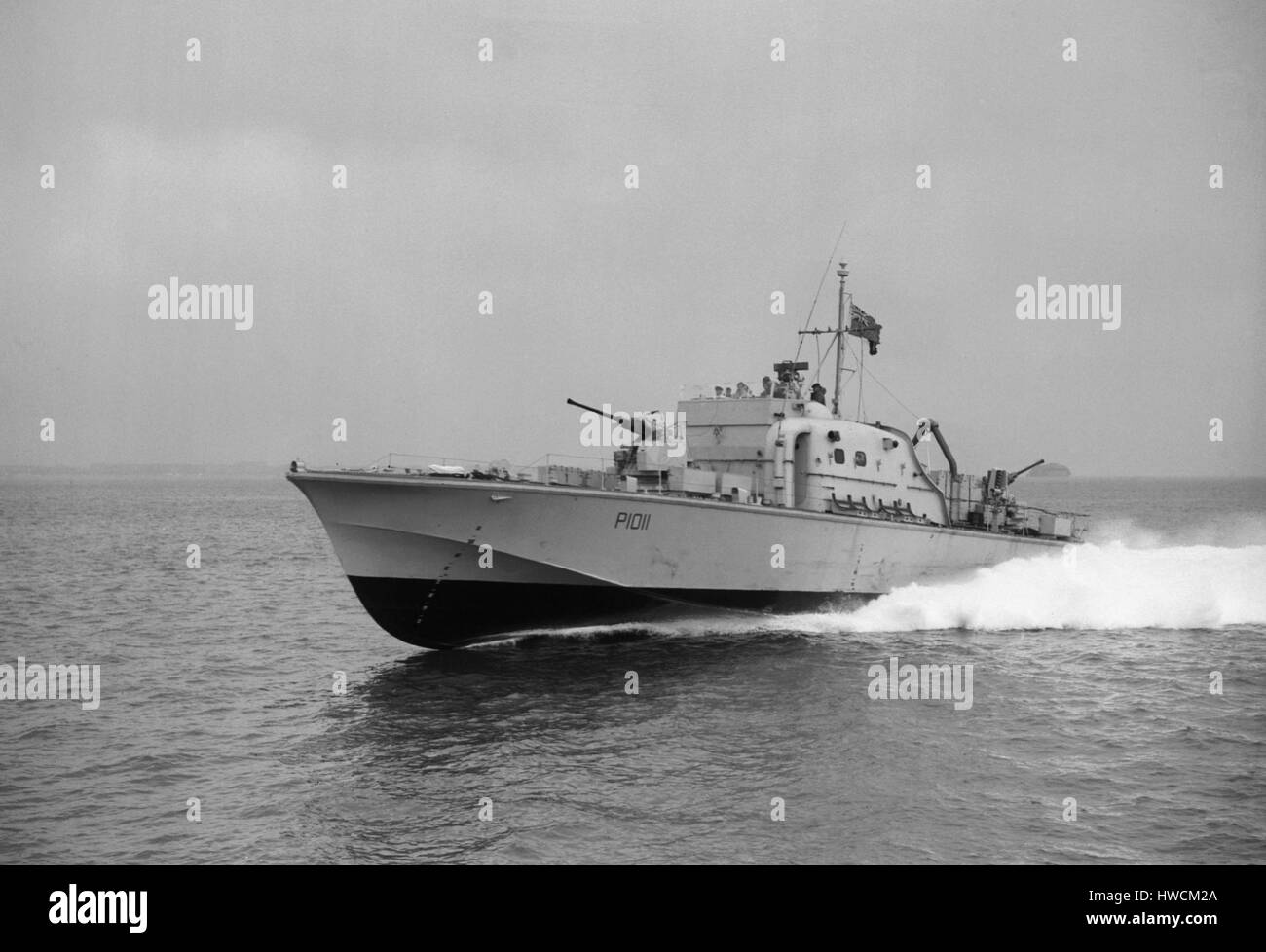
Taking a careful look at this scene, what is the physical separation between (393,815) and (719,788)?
13.3ft

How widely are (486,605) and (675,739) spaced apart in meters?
6.19

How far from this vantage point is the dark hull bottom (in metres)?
19.7

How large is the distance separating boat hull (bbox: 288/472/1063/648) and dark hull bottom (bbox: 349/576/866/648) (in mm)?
26

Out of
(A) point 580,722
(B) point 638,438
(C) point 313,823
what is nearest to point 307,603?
(B) point 638,438

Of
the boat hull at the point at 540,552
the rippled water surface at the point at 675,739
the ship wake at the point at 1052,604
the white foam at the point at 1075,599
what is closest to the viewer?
the rippled water surface at the point at 675,739

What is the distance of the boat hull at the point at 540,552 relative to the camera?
62.6 feet

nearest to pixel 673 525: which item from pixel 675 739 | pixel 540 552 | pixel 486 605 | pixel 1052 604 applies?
pixel 540 552

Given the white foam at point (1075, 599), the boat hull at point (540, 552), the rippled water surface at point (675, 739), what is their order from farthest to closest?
the white foam at point (1075, 599), the boat hull at point (540, 552), the rippled water surface at point (675, 739)

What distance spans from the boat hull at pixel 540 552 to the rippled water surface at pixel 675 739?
90cm

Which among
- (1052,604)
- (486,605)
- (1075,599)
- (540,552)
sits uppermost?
(540,552)

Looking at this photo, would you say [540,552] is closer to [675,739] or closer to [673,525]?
[673,525]

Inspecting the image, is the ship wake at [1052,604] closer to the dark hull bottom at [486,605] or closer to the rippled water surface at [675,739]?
the rippled water surface at [675,739]

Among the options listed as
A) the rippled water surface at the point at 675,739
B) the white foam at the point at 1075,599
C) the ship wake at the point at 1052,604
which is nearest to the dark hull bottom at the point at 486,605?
the rippled water surface at the point at 675,739

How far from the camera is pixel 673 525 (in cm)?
2092
